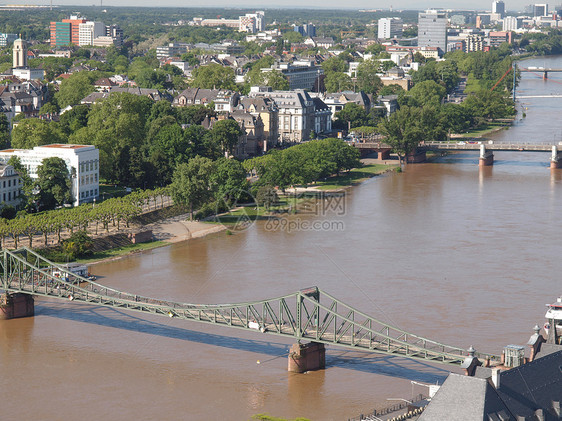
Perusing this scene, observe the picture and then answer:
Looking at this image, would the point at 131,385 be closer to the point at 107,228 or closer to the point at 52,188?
the point at 107,228

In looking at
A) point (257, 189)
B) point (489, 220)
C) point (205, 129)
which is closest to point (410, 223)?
point (489, 220)

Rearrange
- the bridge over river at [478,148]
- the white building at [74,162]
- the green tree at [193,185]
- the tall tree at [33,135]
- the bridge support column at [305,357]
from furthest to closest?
the bridge over river at [478,148] < the tall tree at [33,135] < the white building at [74,162] < the green tree at [193,185] < the bridge support column at [305,357]

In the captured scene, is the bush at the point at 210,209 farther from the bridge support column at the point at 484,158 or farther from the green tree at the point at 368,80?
the green tree at the point at 368,80

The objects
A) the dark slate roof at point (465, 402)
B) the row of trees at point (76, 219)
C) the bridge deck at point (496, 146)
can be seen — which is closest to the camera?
the dark slate roof at point (465, 402)

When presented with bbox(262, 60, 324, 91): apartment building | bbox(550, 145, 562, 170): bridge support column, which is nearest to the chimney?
bbox(550, 145, 562, 170): bridge support column

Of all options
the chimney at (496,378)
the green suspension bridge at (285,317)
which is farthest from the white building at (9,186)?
the chimney at (496,378)

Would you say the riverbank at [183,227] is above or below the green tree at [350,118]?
below
